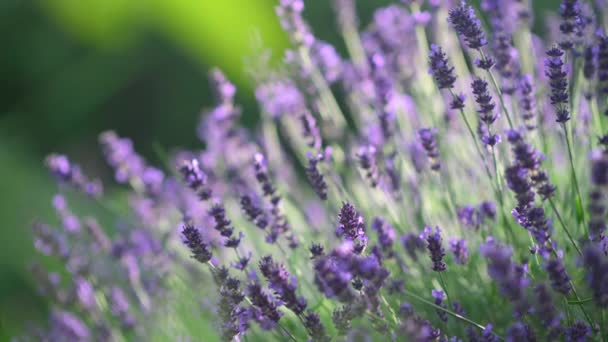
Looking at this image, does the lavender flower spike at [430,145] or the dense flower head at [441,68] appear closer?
the dense flower head at [441,68]

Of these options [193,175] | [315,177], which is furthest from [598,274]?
[193,175]

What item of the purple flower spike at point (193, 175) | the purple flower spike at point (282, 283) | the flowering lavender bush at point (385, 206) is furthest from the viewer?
the purple flower spike at point (193, 175)

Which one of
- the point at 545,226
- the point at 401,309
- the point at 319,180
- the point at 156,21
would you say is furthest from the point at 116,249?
the point at 156,21

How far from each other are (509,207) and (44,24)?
14.9 feet

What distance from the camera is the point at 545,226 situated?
1280mm

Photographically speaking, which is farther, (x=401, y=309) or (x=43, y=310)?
(x=43, y=310)

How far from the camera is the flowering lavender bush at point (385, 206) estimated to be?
1.29 metres

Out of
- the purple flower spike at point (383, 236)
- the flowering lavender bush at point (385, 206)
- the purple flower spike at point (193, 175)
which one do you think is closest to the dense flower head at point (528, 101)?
the flowering lavender bush at point (385, 206)

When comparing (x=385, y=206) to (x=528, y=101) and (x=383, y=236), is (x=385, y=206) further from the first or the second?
(x=528, y=101)

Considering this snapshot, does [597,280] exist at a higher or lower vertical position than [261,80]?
lower

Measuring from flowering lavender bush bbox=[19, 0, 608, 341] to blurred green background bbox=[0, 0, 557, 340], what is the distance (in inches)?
87.9

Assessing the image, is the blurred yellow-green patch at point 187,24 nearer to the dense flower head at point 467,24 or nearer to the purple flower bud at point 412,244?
the purple flower bud at point 412,244

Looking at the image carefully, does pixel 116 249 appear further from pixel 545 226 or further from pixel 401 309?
pixel 545 226

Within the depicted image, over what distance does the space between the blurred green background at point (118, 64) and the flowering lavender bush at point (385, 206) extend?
2.23 meters
